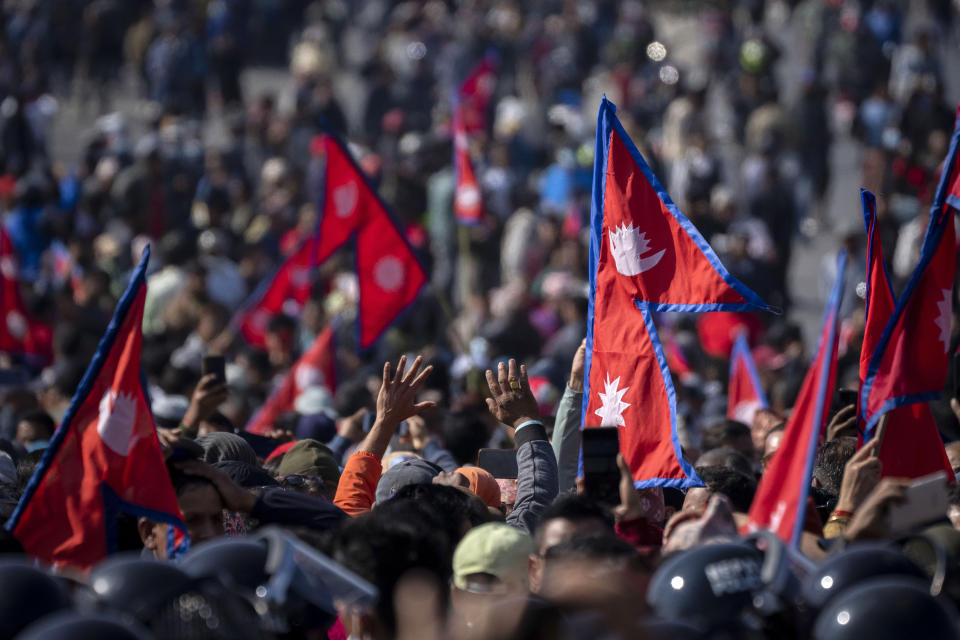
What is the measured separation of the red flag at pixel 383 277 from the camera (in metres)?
9.89

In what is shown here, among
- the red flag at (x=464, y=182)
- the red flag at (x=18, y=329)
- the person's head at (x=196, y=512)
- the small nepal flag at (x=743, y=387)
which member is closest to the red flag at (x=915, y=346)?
the person's head at (x=196, y=512)

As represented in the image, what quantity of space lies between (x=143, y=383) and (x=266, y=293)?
801 centimetres

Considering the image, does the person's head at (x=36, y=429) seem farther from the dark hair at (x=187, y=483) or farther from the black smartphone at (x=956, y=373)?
the black smartphone at (x=956, y=373)

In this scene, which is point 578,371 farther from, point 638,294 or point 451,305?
point 451,305

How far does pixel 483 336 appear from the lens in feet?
43.7

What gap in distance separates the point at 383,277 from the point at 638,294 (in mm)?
3889

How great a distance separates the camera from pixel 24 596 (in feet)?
12.0

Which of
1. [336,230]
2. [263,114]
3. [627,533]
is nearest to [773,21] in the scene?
[263,114]

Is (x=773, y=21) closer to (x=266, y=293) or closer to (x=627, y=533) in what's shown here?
(x=266, y=293)

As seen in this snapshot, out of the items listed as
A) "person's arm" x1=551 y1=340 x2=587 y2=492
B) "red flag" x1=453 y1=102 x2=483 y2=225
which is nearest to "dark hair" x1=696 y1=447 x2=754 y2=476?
"person's arm" x1=551 y1=340 x2=587 y2=492

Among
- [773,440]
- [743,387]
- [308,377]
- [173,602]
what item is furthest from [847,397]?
[308,377]

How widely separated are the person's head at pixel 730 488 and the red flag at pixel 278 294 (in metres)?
7.42

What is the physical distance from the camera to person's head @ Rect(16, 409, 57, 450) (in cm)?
820

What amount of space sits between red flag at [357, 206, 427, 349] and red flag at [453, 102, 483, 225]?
12.1 feet
